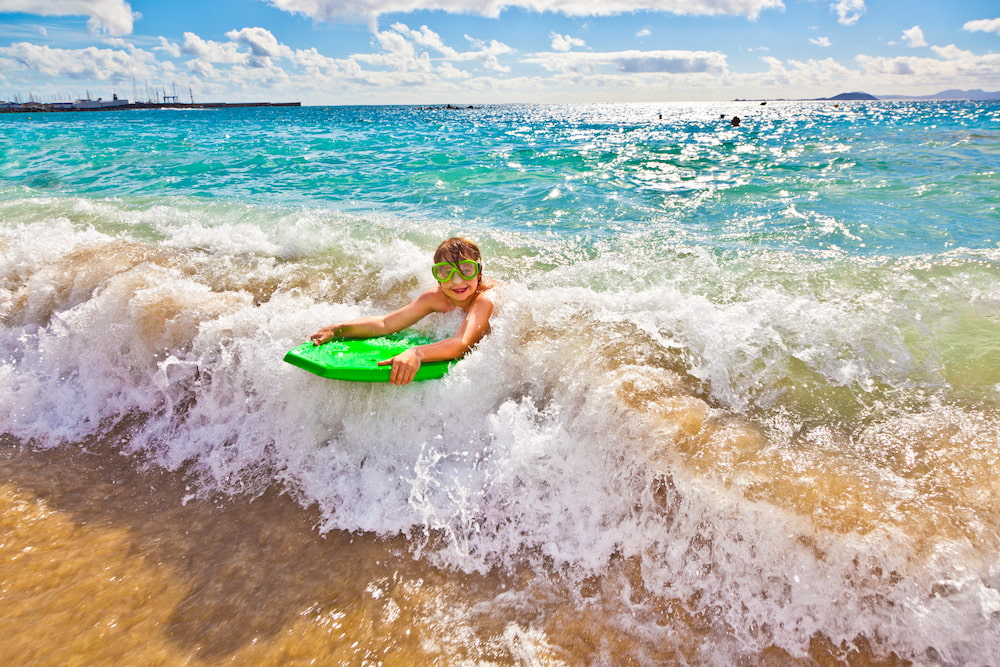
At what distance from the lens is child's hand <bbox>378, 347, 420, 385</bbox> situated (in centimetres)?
312

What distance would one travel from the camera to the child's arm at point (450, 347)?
313cm

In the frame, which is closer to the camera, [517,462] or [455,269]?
[517,462]

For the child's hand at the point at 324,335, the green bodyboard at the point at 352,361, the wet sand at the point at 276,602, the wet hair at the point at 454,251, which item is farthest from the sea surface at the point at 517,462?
the wet hair at the point at 454,251

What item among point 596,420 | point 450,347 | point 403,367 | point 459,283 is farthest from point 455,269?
point 596,420

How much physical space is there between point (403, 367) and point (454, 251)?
1033 mm

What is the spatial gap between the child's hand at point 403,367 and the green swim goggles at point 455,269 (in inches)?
32.0

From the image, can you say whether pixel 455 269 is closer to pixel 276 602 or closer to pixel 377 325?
pixel 377 325

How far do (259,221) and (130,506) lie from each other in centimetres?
543

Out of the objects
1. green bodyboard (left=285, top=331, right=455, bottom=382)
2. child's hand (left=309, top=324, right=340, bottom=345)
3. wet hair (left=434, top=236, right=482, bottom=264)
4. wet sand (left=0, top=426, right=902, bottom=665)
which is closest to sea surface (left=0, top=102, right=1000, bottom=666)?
wet sand (left=0, top=426, right=902, bottom=665)

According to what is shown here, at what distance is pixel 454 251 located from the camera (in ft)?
12.3

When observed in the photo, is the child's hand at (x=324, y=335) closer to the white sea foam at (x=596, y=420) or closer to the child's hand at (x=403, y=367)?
the white sea foam at (x=596, y=420)

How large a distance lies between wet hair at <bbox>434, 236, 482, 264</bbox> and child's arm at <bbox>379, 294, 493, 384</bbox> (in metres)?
0.32

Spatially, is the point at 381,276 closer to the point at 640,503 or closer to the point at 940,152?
the point at 640,503

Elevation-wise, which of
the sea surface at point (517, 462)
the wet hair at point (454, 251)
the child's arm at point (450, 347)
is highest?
the wet hair at point (454, 251)
